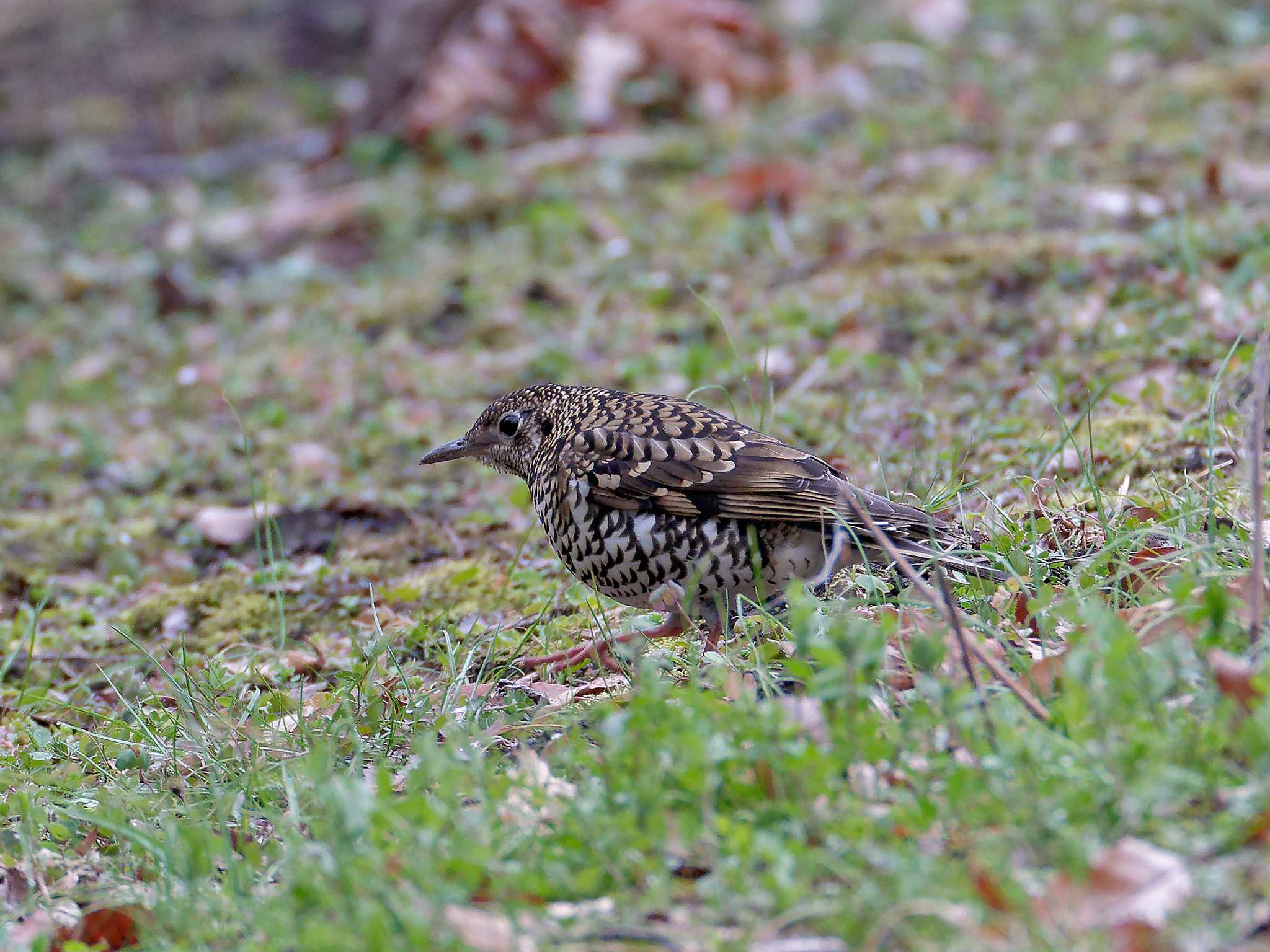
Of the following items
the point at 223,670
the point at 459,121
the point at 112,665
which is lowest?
the point at 112,665

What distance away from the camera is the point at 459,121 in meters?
9.82

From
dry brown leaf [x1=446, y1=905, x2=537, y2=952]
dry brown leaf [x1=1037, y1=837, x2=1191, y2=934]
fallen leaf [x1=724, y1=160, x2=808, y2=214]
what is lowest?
dry brown leaf [x1=446, y1=905, x2=537, y2=952]

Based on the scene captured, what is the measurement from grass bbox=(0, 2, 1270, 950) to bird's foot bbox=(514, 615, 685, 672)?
6 cm

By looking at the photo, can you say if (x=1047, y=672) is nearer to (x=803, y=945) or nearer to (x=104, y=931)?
(x=803, y=945)

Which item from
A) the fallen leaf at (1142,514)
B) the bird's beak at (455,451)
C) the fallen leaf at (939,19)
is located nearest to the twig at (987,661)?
the fallen leaf at (1142,514)

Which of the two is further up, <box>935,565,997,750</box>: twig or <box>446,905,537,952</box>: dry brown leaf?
<box>935,565,997,750</box>: twig

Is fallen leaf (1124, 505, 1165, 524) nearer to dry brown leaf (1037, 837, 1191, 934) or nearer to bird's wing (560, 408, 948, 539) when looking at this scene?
bird's wing (560, 408, 948, 539)

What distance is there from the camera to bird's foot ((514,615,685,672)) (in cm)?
389

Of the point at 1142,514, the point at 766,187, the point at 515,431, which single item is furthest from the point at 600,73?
the point at 1142,514

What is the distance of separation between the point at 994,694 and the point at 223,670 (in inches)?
88.9

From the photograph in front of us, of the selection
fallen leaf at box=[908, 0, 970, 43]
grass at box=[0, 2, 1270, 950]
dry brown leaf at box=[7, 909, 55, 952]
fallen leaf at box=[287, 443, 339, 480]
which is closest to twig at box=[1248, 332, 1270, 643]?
grass at box=[0, 2, 1270, 950]

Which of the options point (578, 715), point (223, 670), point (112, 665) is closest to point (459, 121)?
point (112, 665)

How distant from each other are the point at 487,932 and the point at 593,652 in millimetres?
1542

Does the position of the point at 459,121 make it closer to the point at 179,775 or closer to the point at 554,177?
the point at 554,177
